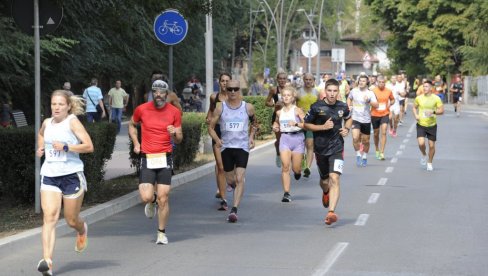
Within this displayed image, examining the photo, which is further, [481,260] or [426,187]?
[426,187]

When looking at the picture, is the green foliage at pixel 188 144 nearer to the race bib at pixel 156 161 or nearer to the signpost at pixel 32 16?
the signpost at pixel 32 16

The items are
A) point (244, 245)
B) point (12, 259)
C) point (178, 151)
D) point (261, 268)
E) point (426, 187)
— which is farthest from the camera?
point (178, 151)

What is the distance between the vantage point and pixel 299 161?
14.4 m

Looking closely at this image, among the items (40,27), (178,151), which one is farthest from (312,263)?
(178,151)

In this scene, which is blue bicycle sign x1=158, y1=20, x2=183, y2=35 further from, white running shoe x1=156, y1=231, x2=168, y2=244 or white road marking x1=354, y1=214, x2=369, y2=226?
white running shoe x1=156, y1=231, x2=168, y2=244

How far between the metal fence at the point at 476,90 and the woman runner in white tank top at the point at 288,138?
45360 mm

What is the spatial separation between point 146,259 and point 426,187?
770 cm

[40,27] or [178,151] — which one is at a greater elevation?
[40,27]

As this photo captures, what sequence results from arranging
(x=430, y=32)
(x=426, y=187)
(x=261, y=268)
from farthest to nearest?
1. (x=430, y=32)
2. (x=426, y=187)
3. (x=261, y=268)

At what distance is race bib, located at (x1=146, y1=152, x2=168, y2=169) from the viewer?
34.2ft

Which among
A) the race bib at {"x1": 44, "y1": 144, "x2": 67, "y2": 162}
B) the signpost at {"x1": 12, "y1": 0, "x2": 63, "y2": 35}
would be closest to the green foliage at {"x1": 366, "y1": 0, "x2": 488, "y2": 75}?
the signpost at {"x1": 12, "y1": 0, "x2": 63, "y2": 35}

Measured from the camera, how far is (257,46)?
3583 inches

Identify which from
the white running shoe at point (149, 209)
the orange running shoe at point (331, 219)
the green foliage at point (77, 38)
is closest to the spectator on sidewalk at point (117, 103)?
the green foliage at point (77, 38)

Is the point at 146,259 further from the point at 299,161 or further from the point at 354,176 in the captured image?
the point at 354,176
